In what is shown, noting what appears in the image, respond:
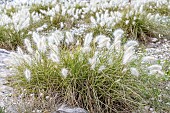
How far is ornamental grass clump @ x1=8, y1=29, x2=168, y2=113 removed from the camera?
132 inches

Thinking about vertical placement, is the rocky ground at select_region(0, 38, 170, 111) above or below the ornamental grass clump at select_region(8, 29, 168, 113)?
below

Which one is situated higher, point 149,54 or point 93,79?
point 93,79

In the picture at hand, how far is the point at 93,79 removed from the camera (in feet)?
11.1

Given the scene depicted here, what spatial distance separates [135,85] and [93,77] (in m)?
0.45

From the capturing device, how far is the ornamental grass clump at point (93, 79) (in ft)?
11.0

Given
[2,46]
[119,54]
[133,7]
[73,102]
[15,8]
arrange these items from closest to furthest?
[73,102] < [119,54] < [2,46] < [133,7] < [15,8]

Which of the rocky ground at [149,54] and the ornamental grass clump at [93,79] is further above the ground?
the ornamental grass clump at [93,79]

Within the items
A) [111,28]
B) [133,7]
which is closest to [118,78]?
[111,28]

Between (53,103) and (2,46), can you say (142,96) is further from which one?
(2,46)

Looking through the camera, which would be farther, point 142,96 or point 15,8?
point 15,8

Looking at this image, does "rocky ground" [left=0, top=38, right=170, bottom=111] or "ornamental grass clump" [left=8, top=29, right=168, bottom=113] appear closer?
"ornamental grass clump" [left=8, top=29, right=168, bottom=113]

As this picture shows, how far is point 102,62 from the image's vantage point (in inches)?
139

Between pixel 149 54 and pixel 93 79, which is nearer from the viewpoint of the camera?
pixel 93 79

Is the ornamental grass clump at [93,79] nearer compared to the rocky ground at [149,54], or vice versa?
the ornamental grass clump at [93,79]
